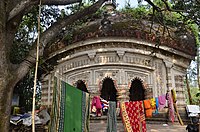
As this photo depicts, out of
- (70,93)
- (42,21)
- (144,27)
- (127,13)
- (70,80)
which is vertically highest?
(127,13)

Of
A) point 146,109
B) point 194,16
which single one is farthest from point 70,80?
point 194,16

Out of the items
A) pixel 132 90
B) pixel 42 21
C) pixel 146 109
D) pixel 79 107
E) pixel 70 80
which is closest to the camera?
pixel 79 107

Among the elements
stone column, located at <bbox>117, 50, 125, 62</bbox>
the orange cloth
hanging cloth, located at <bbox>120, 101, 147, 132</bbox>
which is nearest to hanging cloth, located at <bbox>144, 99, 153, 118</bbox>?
the orange cloth

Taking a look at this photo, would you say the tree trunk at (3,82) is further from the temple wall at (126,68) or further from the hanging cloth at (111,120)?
the temple wall at (126,68)

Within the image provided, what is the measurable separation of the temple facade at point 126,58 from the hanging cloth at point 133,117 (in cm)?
374

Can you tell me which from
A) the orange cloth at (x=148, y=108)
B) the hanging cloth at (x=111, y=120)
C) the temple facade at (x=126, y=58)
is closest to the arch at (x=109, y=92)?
the temple facade at (x=126, y=58)

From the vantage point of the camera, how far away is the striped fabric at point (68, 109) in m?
3.91

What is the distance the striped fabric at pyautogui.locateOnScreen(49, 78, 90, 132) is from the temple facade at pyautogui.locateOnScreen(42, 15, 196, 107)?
20.6 ft

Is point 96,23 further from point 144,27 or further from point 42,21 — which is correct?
point 42,21

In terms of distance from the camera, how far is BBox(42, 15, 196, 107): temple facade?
36.9 ft

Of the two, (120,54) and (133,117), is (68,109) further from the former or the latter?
(120,54)

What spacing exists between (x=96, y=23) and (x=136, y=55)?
275 centimetres

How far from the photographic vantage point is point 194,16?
649cm

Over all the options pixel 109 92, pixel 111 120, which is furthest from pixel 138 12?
pixel 111 120
